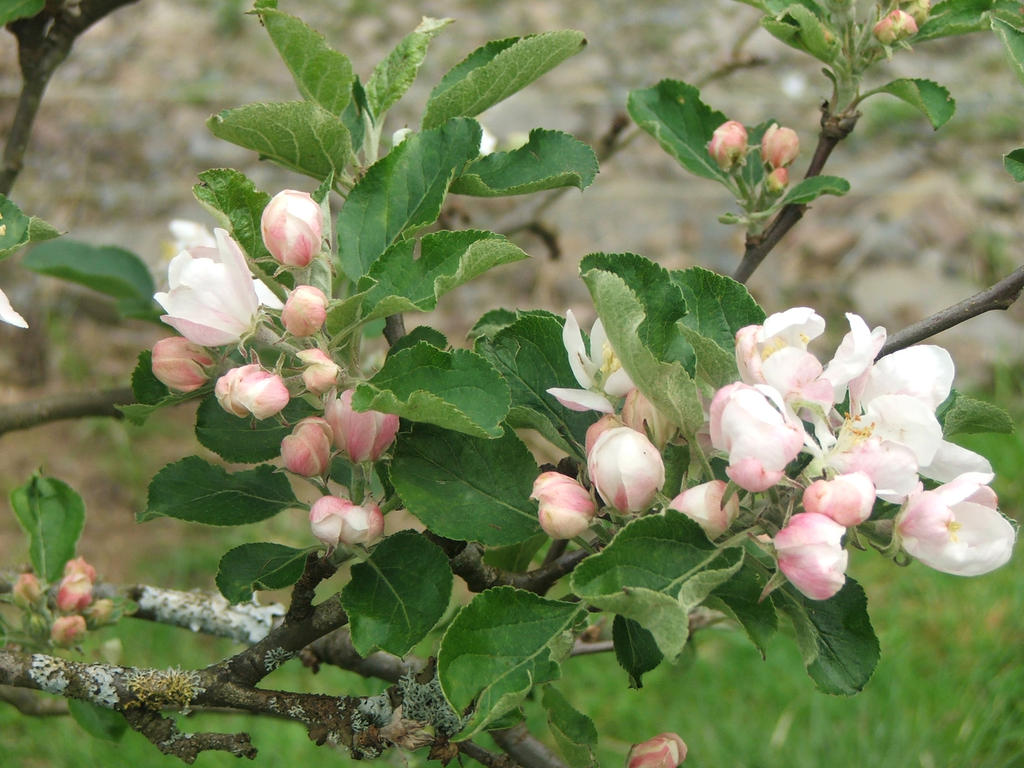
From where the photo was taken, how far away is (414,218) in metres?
0.86

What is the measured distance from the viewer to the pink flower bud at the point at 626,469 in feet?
2.40

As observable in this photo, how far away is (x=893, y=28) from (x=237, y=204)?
2.20ft

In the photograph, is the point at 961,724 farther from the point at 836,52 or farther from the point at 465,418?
the point at 465,418

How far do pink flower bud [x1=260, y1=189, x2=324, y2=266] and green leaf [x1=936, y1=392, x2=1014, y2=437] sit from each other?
50cm

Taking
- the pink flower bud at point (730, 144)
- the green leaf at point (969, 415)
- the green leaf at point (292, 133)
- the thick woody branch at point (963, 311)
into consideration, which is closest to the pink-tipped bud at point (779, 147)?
the pink flower bud at point (730, 144)

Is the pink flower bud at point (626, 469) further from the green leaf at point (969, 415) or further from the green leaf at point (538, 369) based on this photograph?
the green leaf at point (969, 415)

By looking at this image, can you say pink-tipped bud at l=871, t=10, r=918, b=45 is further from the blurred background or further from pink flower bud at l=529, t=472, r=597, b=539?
the blurred background

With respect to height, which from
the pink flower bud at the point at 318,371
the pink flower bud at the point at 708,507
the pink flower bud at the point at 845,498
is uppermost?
the pink flower bud at the point at 318,371

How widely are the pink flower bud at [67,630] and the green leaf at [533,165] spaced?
2.30 ft

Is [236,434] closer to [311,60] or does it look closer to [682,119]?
[311,60]

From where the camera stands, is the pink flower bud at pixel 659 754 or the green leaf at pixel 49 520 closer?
the pink flower bud at pixel 659 754

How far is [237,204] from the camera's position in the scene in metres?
0.84

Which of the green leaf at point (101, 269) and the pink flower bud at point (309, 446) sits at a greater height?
the pink flower bud at point (309, 446)

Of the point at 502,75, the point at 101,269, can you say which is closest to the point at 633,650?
the point at 502,75
